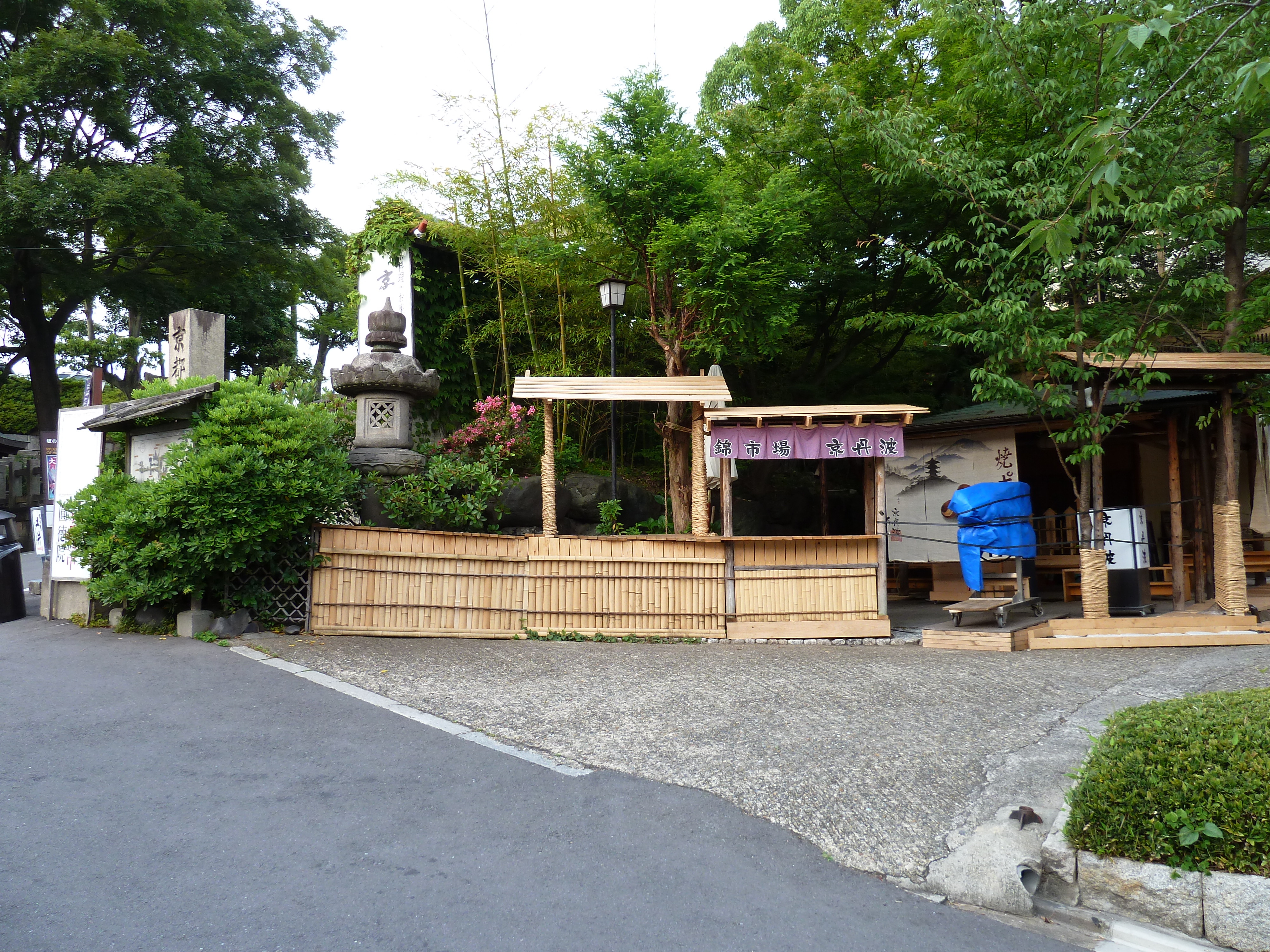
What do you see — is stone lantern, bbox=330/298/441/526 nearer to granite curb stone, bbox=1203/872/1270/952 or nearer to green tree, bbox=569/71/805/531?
green tree, bbox=569/71/805/531

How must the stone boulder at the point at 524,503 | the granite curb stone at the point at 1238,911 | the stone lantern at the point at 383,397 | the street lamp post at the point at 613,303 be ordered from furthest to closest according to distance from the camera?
the stone boulder at the point at 524,503 → the street lamp post at the point at 613,303 → the stone lantern at the point at 383,397 → the granite curb stone at the point at 1238,911

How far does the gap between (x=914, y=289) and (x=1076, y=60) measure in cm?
451

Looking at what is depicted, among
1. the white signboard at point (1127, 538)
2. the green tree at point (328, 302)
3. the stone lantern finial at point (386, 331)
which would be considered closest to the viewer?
the white signboard at point (1127, 538)

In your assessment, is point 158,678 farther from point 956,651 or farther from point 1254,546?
point 1254,546

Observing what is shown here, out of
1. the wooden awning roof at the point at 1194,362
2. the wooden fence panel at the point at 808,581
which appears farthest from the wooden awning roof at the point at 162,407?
the wooden awning roof at the point at 1194,362

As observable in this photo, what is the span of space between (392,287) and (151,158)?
34.2ft

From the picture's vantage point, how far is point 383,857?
3.58 metres

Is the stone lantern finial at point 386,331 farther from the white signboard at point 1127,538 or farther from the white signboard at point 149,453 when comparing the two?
the white signboard at point 1127,538

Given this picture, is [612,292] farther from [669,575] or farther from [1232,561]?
[1232,561]

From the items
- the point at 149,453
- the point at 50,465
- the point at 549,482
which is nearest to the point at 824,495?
the point at 549,482

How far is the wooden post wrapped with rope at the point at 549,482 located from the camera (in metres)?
9.20

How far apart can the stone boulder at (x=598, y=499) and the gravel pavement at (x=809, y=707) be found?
3.79 metres

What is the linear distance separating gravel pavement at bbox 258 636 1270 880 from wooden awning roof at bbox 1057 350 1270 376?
292 cm

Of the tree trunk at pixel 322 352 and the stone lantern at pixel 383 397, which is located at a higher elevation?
the tree trunk at pixel 322 352
